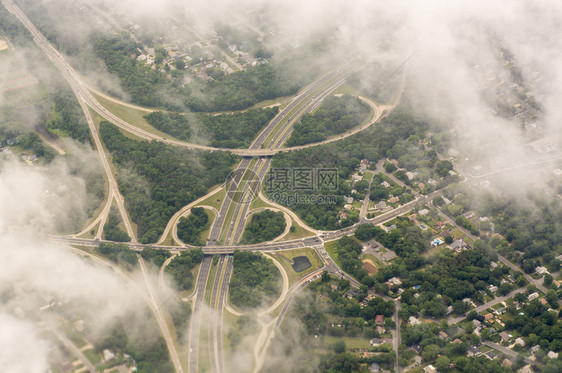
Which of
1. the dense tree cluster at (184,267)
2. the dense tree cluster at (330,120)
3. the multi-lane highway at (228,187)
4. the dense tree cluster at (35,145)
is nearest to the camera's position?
the multi-lane highway at (228,187)

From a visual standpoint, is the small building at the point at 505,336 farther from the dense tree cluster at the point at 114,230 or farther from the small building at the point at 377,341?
the dense tree cluster at the point at 114,230

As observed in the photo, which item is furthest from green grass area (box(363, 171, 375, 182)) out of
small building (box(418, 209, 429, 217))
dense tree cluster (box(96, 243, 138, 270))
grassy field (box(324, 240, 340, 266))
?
dense tree cluster (box(96, 243, 138, 270))

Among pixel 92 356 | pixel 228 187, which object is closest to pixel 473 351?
pixel 92 356

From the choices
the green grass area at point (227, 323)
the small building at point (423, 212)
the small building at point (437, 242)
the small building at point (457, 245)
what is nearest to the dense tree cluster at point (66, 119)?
the green grass area at point (227, 323)

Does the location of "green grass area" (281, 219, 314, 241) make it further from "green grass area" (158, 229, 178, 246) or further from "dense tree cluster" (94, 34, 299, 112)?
"dense tree cluster" (94, 34, 299, 112)

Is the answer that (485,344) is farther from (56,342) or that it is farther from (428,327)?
(56,342)

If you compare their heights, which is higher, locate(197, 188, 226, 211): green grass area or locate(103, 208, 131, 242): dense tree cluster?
locate(197, 188, 226, 211): green grass area

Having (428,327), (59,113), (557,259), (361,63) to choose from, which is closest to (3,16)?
(59,113)

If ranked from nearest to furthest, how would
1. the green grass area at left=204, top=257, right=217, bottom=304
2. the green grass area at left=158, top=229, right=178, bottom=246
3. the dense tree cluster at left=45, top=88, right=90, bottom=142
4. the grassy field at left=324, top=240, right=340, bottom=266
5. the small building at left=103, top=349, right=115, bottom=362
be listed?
the small building at left=103, top=349, right=115, bottom=362 → the green grass area at left=204, top=257, right=217, bottom=304 → the grassy field at left=324, top=240, right=340, bottom=266 → the green grass area at left=158, top=229, right=178, bottom=246 → the dense tree cluster at left=45, top=88, right=90, bottom=142
